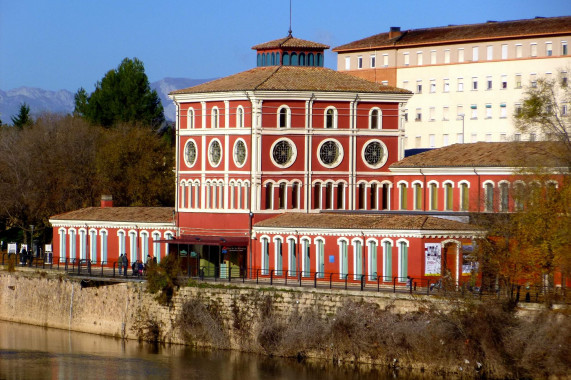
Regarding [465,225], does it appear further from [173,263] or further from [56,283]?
[56,283]

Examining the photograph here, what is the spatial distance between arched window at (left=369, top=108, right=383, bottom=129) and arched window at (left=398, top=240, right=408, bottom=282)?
15912mm

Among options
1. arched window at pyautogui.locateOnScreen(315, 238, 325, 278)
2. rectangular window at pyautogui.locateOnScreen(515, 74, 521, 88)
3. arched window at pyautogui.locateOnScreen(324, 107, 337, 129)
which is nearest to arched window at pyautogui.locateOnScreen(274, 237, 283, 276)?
arched window at pyautogui.locateOnScreen(315, 238, 325, 278)

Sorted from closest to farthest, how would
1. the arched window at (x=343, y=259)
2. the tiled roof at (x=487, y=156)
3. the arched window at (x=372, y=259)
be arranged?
1. the tiled roof at (x=487, y=156)
2. the arched window at (x=372, y=259)
3. the arched window at (x=343, y=259)

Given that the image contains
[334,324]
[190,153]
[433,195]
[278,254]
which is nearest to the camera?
[334,324]

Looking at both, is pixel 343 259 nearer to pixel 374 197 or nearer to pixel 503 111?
pixel 374 197

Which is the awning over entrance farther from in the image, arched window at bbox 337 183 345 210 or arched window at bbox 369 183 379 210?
arched window at bbox 369 183 379 210

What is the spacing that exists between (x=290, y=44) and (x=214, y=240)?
15.1 metres

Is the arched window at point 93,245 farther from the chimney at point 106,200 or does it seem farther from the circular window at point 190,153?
the circular window at point 190,153

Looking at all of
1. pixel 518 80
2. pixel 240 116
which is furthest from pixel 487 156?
pixel 518 80

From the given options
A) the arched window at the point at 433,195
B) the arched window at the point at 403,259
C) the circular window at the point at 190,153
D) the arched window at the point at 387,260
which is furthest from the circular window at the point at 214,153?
the arched window at the point at 403,259

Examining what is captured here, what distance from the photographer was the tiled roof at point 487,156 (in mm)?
66000

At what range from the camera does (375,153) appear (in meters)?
84.7

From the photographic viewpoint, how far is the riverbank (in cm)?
5891

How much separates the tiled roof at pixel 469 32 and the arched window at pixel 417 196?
41787 millimetres
